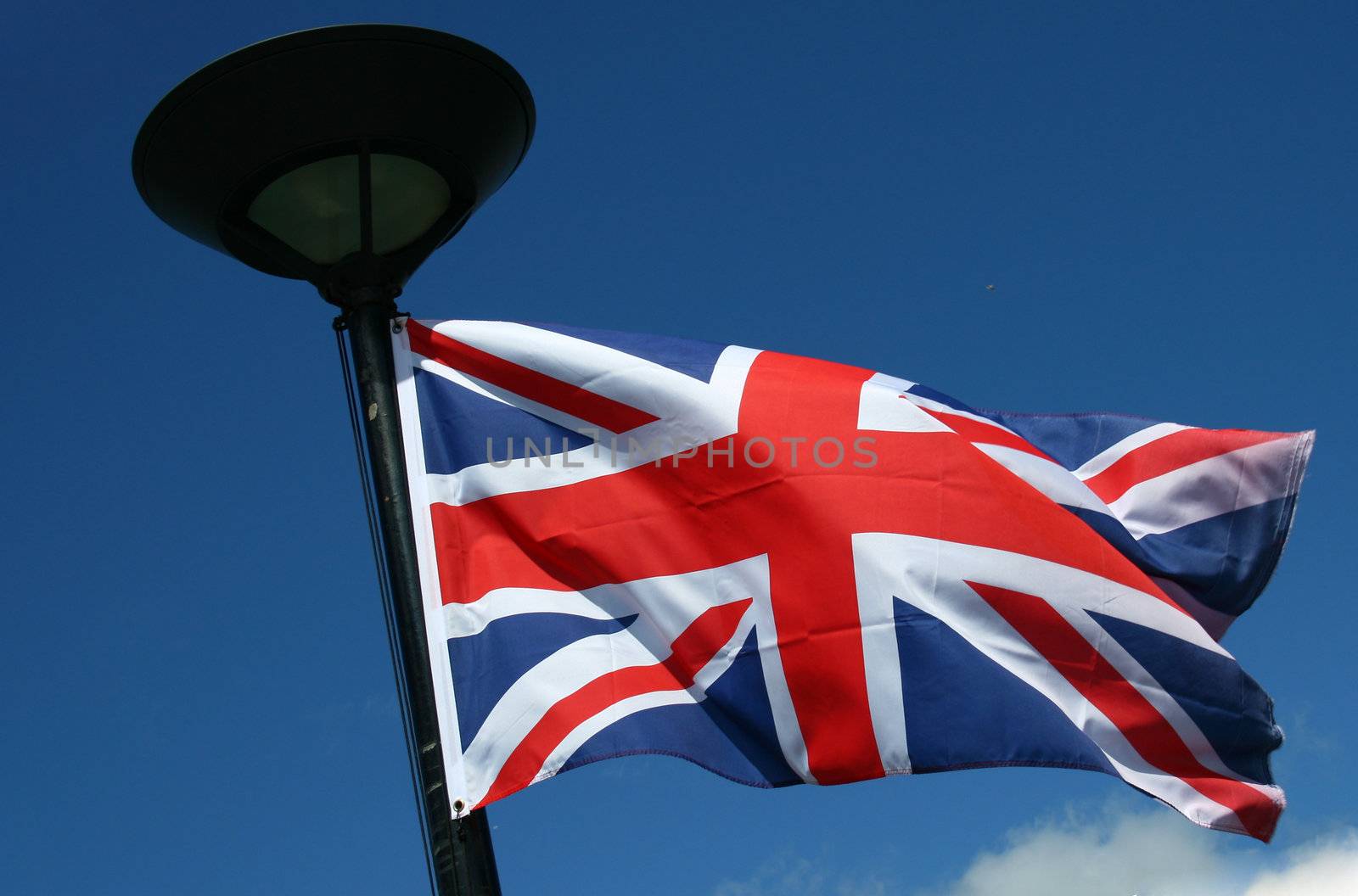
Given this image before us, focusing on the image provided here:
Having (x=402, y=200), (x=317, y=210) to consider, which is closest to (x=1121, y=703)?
(x=402, y=200)

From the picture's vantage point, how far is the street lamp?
18.4ft

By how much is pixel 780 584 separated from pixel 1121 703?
1557mm

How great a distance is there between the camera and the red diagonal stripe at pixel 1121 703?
636cm

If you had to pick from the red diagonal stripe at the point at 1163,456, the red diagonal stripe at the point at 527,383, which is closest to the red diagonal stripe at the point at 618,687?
the red diagonal stripe at the point at 527,383

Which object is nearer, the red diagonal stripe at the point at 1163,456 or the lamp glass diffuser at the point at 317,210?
the lamp glass diffuser at the point at 317,210

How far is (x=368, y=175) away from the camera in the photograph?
19.5ft

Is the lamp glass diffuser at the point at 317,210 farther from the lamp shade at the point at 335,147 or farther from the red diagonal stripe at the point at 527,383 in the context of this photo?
the red diagonal stripe at the point at 527,383

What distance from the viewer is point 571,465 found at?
6.62m

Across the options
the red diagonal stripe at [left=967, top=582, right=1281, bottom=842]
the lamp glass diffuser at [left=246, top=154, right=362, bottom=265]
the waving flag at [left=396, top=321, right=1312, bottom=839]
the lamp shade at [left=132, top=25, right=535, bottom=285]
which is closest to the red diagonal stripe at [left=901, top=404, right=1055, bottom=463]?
the waving flag at [left=396, top=321, right=1312, bottom=839]

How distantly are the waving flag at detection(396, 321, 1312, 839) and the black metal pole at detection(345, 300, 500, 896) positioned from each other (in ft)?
0.39

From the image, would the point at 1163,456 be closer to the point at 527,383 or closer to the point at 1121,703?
the point at 1121,703

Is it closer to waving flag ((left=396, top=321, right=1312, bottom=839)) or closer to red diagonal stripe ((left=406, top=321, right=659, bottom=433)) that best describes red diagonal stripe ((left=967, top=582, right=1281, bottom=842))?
waving flag ((left=396, top=321, right=1312, bottom=839))

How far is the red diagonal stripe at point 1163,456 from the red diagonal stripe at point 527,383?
243 cm

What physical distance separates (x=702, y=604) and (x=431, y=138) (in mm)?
2220
